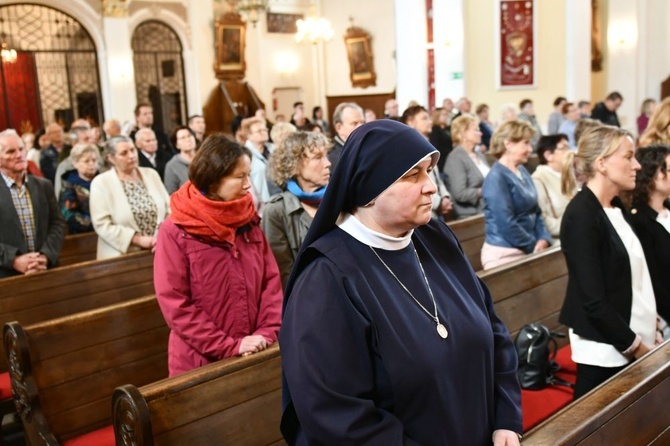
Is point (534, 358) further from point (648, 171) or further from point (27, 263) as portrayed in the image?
point (27, 263)

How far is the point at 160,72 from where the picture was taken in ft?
52.3

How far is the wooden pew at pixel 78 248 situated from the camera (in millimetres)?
5316

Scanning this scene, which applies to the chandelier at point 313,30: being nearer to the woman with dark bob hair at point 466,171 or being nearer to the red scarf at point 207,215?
the woman with dark bob hair at point 466,171

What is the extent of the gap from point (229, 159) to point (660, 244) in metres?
1.85

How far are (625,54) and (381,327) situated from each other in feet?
48.2

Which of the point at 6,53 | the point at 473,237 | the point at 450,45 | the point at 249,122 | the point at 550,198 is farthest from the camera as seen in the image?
the point at 6,53

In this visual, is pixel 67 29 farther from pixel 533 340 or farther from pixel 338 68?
pixel 533 340

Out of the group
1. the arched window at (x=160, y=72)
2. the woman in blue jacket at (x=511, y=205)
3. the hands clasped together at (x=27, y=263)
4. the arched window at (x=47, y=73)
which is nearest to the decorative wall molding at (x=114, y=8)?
the arched window at (x=47, y=73)

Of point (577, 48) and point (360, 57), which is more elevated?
point (360, 57)

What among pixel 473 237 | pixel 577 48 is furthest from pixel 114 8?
pixel 473 237

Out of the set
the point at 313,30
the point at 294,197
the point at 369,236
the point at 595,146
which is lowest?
the point at 294,197

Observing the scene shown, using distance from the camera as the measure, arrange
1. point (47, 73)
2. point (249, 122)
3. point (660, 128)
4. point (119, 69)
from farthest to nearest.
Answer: point (119, 69) < point (47, 73) < point (249, 122) < point (660, 128)

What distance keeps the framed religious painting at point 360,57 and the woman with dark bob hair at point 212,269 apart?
16481mm

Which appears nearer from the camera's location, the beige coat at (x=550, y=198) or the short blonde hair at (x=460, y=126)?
the beige coat at (x=550, y=198)
